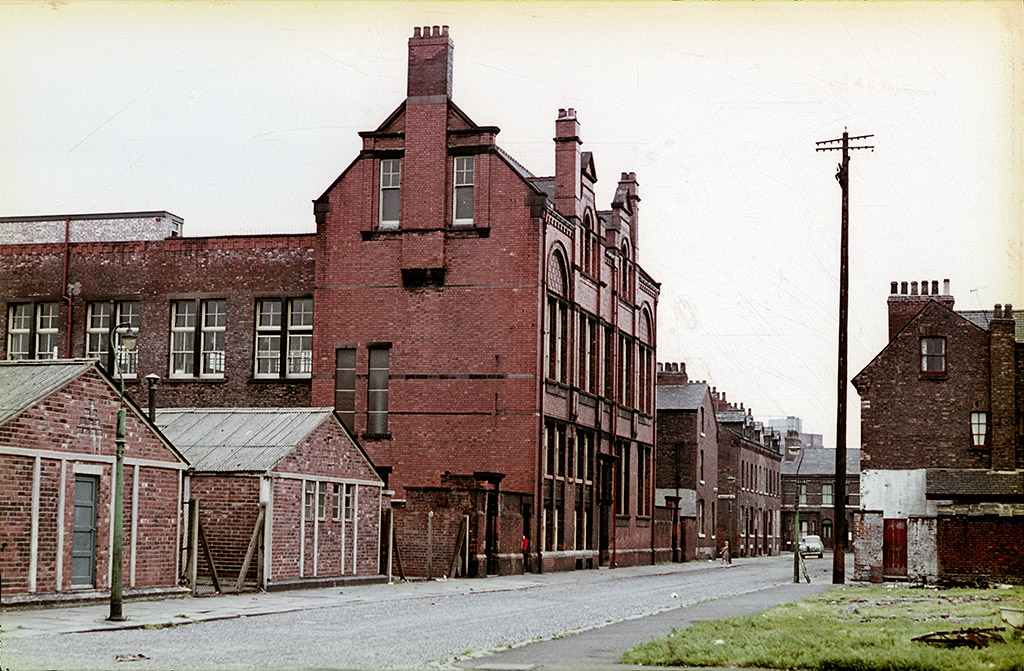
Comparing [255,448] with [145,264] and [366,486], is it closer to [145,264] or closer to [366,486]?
[366,486]

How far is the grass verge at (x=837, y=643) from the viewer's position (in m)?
14.0

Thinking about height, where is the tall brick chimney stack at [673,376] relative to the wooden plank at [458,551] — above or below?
above

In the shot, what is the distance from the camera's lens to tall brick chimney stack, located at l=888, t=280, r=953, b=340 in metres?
49.9

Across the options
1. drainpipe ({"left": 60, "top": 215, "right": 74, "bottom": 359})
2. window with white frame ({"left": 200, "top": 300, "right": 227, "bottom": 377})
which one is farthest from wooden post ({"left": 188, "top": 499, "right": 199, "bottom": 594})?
drainpipe ({"left": 60, "top": 215, "right": 74, "bottom": 359})

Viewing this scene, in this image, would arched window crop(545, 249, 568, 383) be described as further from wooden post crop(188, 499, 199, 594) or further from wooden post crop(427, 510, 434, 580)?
wooden post crop(188, 499, 199, 594)

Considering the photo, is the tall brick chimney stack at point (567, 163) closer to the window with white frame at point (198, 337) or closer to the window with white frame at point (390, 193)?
the window with white frame at point (390, 193)

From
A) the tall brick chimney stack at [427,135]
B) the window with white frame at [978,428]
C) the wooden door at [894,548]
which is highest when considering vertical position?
the tall brick chimney stack at [427,135]

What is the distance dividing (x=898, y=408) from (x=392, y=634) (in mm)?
30799

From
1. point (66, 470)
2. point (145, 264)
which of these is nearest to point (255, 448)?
point (66, 470)

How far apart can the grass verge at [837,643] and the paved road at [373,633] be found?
4.13ft

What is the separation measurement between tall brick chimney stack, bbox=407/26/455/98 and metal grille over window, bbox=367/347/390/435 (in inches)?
347

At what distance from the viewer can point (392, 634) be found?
60.5 feet

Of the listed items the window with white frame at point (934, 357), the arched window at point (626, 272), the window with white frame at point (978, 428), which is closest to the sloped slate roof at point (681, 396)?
the arched window at point (626, 272)

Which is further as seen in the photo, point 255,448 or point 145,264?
point 145,264
